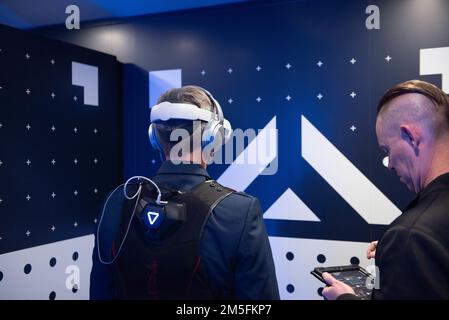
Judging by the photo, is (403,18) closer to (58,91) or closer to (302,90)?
(302,90)

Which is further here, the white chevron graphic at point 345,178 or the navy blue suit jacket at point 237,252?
the white chevron graphic at point 345,178

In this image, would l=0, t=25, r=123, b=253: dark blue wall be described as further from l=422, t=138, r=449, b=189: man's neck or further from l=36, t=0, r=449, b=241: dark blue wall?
l=422, t=138, r=449, b=189: man's neck

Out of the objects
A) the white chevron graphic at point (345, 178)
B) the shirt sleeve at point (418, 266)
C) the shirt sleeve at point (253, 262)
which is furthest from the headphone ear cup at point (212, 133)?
the white chevron graphic at point (345, 178)

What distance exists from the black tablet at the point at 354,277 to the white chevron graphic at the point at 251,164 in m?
1.44

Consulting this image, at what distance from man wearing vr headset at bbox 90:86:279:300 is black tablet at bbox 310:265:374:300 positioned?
39 cm

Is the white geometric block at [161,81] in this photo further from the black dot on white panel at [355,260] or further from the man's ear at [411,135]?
the man's ear at [411,135]

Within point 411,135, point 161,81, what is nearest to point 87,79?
point 161,81

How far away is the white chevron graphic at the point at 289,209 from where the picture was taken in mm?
2893

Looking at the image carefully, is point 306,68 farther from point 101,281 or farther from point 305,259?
point 101,281

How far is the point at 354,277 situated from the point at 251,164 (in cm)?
159

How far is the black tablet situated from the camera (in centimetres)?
140

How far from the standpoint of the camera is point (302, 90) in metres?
2.91
